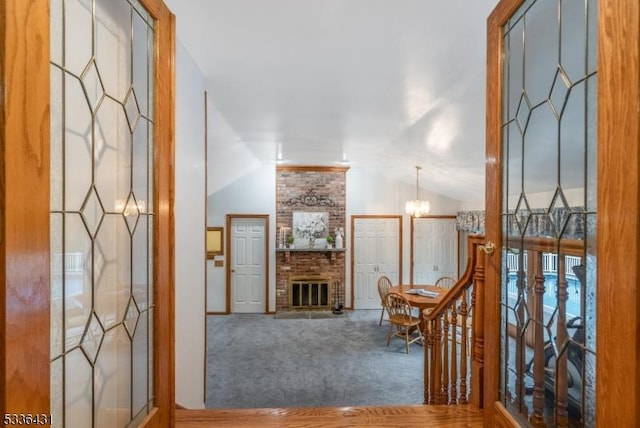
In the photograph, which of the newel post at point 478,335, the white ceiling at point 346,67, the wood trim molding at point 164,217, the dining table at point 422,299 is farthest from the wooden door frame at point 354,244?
the wood trim molding at point 164,217

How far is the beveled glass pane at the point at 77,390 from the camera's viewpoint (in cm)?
84

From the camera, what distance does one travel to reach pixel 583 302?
808 millimetres

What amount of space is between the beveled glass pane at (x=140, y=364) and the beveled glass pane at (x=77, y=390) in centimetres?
19

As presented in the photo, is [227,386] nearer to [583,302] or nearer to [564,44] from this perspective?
[583,302]

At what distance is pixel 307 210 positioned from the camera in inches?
246

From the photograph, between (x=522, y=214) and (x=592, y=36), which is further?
(x=522, y=214)

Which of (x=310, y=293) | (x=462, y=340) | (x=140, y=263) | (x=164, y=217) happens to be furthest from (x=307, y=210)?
(x=140, y=263)

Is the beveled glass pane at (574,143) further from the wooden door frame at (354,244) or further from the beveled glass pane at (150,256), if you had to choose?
the wooden door frame at (354,244)

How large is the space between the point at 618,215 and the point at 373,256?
5.88 m

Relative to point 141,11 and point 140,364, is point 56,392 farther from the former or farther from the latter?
point 141,11

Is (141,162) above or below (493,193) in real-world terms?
above

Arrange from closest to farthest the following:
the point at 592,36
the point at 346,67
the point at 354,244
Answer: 1. the point at 592,36
2. the point at 346,67
3. the point at 354,244

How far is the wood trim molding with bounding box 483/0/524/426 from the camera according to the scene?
3.90 feet

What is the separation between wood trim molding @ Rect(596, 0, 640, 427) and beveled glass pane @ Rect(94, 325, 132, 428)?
1.33 m
